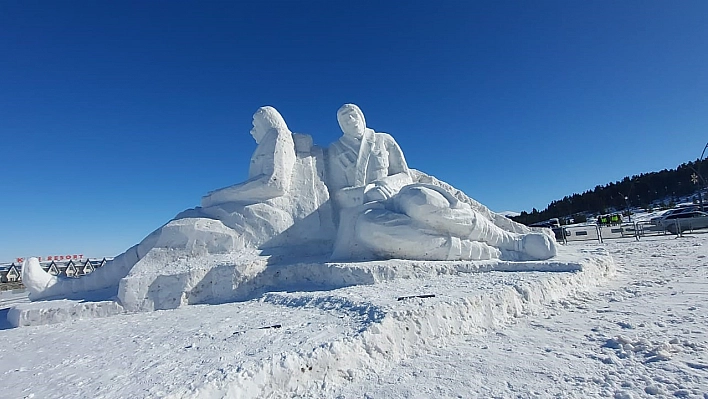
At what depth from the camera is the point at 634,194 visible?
5003 cm

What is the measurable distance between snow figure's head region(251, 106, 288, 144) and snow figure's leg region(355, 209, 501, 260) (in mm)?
2783

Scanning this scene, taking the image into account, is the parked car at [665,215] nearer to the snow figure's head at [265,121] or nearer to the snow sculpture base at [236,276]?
the snow sculpture base at [236,276]

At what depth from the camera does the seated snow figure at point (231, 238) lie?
216 inches

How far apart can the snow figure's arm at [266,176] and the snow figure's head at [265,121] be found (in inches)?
9.4

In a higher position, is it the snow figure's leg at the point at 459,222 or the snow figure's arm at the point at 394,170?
the snow figure's arm at the point at 394,170

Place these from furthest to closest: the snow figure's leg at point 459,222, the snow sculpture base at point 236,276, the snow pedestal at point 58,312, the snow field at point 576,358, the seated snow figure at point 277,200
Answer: the seated snow figure at point 277,200 → the snow figure's leg at point 459,222 → the snow sculpture base at point 236,276 → the snow pedestal at point 58,312 → the snow field at point 576,358

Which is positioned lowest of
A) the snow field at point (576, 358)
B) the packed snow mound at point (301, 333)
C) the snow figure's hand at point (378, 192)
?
the snow field at point (576, 358)

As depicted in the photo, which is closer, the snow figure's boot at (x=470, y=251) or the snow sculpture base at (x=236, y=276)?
the snow sculpture base at (x=236, y=276)

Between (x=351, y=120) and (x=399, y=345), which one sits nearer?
(x=399, y=345)

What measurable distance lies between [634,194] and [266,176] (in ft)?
191

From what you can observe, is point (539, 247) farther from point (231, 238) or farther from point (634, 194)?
point (634, 194)

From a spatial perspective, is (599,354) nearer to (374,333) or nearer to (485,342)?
(485,342)

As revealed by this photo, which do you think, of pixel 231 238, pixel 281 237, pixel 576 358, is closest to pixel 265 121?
pixel 281 237

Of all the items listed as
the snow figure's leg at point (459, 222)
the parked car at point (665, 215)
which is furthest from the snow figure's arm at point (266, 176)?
the parked car at point (665, 215)
